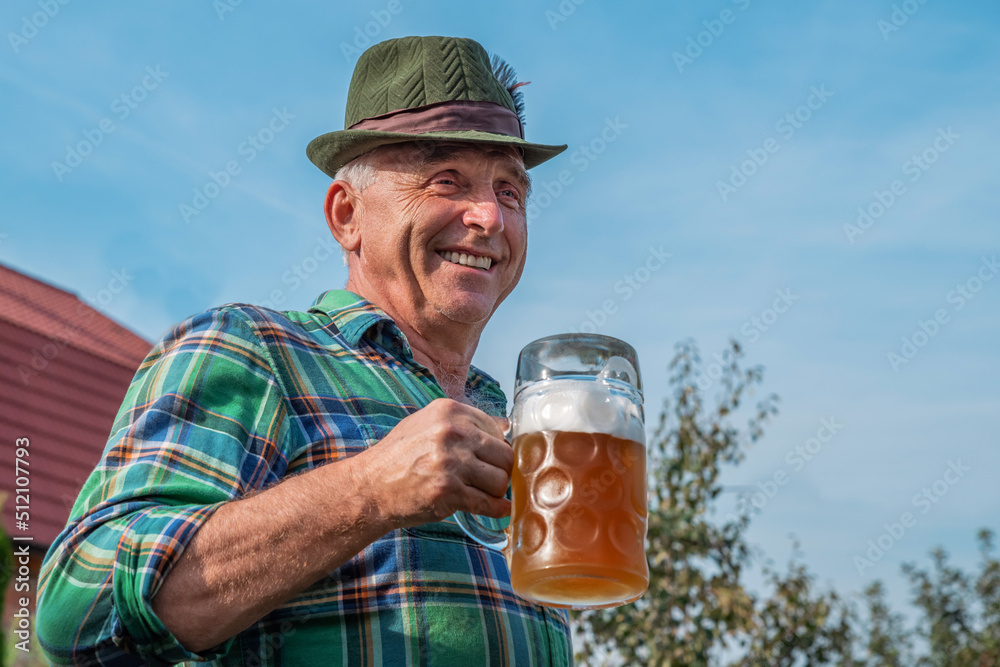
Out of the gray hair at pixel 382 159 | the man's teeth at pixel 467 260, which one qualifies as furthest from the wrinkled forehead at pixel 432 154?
the man's teeth at pixel 467 260

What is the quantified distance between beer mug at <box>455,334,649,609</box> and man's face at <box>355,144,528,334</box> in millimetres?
1067

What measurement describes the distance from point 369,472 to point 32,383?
1079 cm

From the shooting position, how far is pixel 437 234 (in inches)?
110

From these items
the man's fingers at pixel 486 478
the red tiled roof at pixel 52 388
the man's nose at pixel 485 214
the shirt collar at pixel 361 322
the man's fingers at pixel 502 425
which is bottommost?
the man's fingers at pixel 486 478

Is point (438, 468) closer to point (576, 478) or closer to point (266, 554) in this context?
point (576, 478)

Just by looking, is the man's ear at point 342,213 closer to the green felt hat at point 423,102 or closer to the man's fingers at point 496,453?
the green felt hat at point 423,102

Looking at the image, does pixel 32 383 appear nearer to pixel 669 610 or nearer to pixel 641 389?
pixel 669 610

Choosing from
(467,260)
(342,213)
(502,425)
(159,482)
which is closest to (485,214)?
(467,260)

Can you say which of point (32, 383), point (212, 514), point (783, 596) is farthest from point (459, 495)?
point (32, 383)

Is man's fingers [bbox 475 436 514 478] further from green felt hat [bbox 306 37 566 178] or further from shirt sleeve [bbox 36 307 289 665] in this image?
green felt hat [bbox 306 37 566 178]

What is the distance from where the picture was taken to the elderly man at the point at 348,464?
5.41ft

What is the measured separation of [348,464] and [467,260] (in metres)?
1.25

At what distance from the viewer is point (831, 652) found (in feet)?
22.5

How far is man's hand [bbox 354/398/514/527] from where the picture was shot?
1577 millimetres
